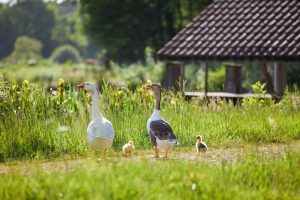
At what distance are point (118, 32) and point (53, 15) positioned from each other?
116 metres

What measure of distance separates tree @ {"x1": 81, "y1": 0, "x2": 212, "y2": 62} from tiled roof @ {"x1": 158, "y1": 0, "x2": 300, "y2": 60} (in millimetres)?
19007

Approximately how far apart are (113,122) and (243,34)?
1049 cm

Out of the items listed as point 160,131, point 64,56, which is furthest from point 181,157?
point 64,56

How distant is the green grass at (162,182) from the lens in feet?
28.3

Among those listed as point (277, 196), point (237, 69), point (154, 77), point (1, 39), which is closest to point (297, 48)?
point (237, 69)

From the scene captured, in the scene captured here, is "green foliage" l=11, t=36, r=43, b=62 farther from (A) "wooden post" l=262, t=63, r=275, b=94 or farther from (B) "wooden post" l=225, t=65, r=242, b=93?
(A) "wooden post" l=262, t=63, r=275, b=94

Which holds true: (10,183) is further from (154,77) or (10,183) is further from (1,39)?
(1,39)

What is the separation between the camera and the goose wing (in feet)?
40.6

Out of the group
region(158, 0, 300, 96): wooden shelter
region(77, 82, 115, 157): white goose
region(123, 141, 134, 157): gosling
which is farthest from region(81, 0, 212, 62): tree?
region(77, 82, 115, 157): white goose

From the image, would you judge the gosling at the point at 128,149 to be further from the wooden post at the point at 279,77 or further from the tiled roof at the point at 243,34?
the wooden post at the point at 279,77

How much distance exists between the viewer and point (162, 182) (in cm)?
934

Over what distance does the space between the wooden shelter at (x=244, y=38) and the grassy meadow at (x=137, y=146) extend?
4319 mm

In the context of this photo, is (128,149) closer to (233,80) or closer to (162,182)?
(162,182)

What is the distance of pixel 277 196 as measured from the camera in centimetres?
949
